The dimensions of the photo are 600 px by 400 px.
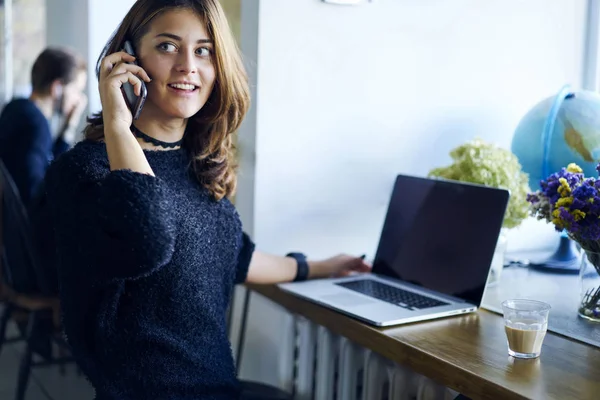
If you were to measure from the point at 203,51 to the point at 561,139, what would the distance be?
94cm

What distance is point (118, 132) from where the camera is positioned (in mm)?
1170

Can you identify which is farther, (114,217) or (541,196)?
(541,196)

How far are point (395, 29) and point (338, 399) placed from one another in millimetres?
976

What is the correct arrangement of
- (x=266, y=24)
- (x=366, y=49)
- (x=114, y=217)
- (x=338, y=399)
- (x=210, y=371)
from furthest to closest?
(x=366, y=49)
(x=266, y=24)
(x=338, y=399)
(x=210, y=371)
(x=114, y=217)

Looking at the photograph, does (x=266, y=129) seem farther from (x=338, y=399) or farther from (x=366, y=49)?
(x=338, y=399)

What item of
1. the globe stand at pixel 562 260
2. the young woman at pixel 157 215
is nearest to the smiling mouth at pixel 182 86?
the young woman at pixel 157 215

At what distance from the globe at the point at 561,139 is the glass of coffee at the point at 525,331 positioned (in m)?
0.64

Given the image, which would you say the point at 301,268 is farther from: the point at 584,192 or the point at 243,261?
the point at 584,192

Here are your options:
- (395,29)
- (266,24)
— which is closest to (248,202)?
(266,24)

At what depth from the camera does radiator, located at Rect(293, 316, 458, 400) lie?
1376mm

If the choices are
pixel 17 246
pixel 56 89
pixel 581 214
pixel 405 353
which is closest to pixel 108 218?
pixel 405 353

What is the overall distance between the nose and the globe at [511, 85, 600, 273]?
0.96m

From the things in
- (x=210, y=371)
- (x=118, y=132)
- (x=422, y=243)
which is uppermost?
(x=118, y=132)

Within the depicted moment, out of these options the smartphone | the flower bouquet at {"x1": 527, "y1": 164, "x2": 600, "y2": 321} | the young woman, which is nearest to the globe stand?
the flower bouquet at {"x1": 527, "y1": 164, "x2": 600, "y2": 321}
